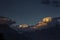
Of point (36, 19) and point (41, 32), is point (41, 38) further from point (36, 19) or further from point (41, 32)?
point (36, 19)

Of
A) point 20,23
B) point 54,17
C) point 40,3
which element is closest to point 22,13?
point 20,23

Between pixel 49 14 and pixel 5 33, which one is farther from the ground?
pixel 49 14

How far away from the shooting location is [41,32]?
65.3 inches

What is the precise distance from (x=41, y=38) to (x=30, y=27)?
15 cm

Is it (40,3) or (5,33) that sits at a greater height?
(40,3)

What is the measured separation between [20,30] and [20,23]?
0.07 m

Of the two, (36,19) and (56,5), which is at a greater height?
(56,5)

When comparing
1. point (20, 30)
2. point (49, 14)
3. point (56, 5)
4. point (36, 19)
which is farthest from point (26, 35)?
point (56, 5)

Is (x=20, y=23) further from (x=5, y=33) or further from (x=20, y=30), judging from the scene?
(x=5, y=33)

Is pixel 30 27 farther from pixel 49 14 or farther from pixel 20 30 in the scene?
pixel 49 14

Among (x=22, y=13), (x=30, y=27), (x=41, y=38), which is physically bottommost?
(x=41, y=38)

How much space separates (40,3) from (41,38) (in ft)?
1.08

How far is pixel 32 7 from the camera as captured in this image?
1.63m

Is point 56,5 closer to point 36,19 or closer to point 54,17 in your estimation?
point 54,17
